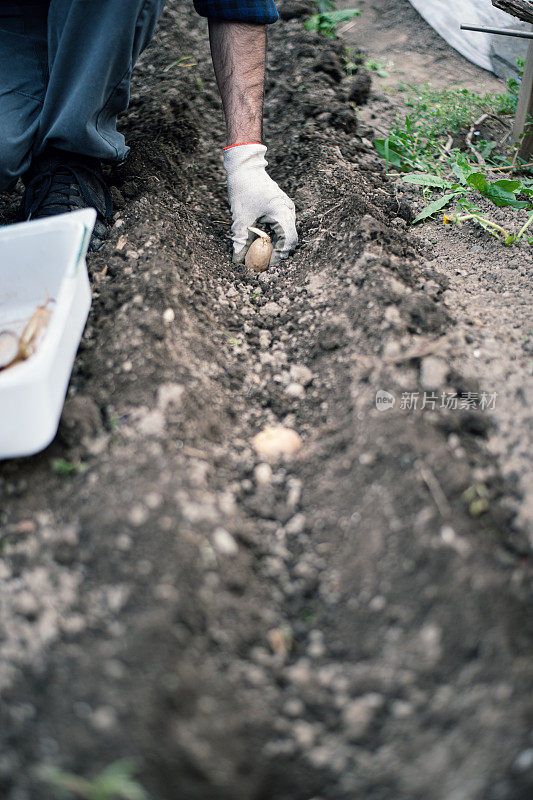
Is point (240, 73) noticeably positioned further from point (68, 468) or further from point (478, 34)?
point (478, 34)

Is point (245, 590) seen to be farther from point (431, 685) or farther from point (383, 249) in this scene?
point (383, 249)

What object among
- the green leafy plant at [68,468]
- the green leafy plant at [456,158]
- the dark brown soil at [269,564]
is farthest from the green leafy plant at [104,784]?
the green leafy plant at [456,158]

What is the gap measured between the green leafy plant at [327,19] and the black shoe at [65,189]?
6.09 ft

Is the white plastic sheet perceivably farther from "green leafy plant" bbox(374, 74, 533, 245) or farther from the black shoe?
the black shoe

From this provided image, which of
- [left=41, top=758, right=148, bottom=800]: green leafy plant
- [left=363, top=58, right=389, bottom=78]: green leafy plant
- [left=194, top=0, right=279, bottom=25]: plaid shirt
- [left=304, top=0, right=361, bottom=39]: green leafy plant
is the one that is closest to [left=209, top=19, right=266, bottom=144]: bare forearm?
[left=194, top=0, right=279, bottom=25]: plaid shirt

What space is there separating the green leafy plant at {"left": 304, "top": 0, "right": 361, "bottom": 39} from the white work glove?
1.60 meters

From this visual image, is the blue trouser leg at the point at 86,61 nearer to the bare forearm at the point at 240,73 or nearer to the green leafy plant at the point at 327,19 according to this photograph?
the bare forearm at the point at 240,73

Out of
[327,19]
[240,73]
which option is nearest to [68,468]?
[240,73]

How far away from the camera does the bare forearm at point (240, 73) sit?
6.25 feet

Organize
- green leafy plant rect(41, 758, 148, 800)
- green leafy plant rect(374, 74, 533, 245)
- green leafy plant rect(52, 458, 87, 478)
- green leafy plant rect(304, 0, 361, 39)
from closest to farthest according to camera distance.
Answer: green leafy plant rect(41, 758, 148, 800) → green leafy plant rect(52, 458, 87, 478) → green leafy plant rect(374, 74, 533, 245) → green leafy plant rect(304, 0, 361, 39)

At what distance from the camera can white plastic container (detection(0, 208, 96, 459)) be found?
1082 mm

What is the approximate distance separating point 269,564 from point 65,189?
4.55ft

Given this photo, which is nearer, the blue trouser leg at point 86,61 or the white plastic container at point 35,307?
the white plastic container at point 35,307

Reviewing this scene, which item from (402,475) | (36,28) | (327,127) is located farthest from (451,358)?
(36,28)
